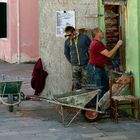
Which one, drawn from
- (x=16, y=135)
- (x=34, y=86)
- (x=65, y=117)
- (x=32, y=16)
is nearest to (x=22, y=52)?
(x=32, y=16)

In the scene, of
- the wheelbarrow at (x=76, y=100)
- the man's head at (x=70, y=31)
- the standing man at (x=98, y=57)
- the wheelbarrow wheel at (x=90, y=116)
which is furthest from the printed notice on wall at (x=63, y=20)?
the wheelbarrow wheel at (x=90, y=116)

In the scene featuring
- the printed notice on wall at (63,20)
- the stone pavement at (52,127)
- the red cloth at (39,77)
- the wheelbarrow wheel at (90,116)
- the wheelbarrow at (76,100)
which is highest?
the printed notice on wall at (63,20)

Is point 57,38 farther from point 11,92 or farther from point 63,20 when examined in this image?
point 11,92

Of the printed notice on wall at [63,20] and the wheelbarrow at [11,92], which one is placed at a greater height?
the printed notice on wall at [63,20]

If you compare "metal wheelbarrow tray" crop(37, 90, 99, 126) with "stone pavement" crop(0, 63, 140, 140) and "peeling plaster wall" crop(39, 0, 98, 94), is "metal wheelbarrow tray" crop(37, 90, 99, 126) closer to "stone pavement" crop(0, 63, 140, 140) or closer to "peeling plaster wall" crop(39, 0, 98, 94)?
"stone pavement" crop(0, 63, 140, 140)

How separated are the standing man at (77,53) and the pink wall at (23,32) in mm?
11260

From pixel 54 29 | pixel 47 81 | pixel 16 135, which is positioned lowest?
pixel 16 135

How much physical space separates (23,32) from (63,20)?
11114 mm

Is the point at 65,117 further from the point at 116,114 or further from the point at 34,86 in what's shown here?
the point at 34,86

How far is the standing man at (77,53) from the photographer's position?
1029 centimetres

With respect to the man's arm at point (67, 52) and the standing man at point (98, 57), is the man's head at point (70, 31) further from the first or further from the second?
the standing man at point (98, 57)

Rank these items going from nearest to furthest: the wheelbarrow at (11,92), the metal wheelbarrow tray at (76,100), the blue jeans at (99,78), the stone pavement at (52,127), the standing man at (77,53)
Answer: the stone pavement at (52,127) < the metal wheelbarrow tray at (76,100) < the blue jeans at (99,78) < the wheelbarrow at (11,92) < the standing man at (77,53)

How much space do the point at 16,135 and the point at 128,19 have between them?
3.34m

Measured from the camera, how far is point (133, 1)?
9.08 meters
